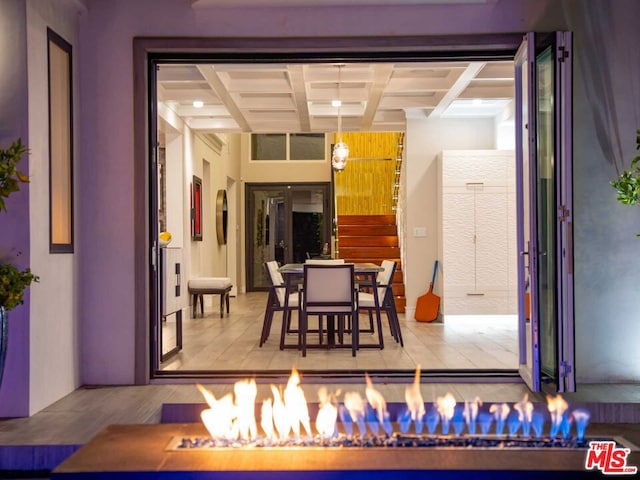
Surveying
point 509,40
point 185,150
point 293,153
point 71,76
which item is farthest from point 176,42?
point 293,153

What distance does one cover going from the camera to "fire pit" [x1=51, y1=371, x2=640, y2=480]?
2982 mm

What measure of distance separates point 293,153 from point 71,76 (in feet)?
33.7

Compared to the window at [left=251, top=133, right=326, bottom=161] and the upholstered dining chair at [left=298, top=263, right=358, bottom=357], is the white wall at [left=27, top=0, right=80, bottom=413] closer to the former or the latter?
the upholstered dining chair at [left=298, top=263, right=358, bottom=357]

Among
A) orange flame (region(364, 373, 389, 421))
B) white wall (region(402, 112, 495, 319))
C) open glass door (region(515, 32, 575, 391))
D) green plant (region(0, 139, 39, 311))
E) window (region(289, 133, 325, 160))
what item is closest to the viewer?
green plant (region(0, 139, 39, 311))

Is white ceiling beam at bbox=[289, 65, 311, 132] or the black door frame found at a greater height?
white ceiling beam at bbox=[289, 65, 311, 132]

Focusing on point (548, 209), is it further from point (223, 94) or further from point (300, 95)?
point (223, 94)

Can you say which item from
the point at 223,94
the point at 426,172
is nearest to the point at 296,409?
the point at 223,94

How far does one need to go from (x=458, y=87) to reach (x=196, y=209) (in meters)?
4.48

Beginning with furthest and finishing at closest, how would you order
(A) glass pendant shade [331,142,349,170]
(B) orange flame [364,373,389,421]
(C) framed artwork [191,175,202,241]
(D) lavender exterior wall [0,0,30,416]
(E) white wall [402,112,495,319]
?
(C) framed artwork [191,175,202,241], (E) white wall [402,112,495,319], (A) glass pendant shade [331,142,349,170], (D) lavender exterior wall [0,0,30,416], (B) orange flame [364,373,389,421]

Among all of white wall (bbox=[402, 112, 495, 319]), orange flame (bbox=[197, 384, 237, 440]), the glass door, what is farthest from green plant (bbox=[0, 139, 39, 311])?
the glass door

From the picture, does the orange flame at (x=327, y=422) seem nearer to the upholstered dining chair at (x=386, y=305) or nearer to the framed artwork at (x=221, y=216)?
the upholstered dining chair at (x=386, y=305)

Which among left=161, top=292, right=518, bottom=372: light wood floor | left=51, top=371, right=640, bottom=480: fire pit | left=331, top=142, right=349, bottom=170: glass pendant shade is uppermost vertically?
left=331, top=142, right=349, bottom=170: glass pendant shade

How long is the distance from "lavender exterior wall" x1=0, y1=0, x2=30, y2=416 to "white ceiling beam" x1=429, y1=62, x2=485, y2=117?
402 centimetres

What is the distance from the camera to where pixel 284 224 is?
15211mm
